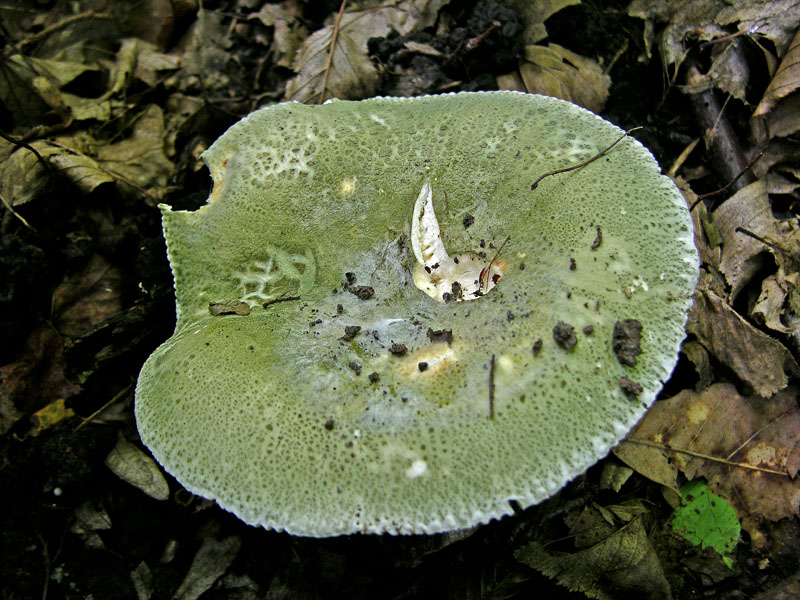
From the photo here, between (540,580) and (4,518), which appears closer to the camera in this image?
(540,580)

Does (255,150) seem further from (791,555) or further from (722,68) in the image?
(791,555)

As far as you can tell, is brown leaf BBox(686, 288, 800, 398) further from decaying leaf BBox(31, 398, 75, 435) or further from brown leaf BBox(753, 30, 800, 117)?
decaying leaf BBox(31, 398, 75, 435)

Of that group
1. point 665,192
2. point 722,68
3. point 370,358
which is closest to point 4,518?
point 370,358

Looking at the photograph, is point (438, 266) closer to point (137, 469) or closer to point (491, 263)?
point (491, 263)

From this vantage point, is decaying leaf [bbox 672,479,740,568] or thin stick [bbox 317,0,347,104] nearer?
decaying leaf [bbox 672,479,740,568]

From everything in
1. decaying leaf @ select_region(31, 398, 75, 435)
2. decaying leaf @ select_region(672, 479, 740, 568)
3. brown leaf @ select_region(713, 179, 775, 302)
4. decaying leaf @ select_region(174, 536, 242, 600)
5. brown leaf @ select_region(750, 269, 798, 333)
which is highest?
brown leaf @ select_region(713, 179, 775, 302)

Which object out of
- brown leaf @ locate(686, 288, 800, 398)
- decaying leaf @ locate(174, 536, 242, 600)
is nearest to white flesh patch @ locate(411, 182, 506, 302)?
brown leaf @ locate(686, 288, 800, 398)

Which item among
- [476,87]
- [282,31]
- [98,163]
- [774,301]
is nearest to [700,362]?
[774,301]
